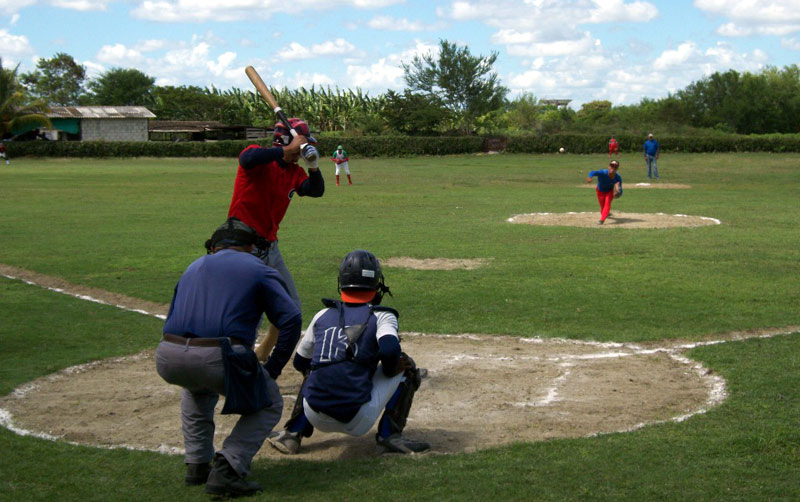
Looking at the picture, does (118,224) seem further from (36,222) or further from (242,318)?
(242,318)

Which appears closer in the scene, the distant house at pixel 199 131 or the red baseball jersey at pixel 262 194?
the red baseball jersey at pixel 262 194

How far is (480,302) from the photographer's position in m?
12.2

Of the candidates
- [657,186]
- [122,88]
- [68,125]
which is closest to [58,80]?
[122,88]

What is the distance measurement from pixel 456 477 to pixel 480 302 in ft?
22.3

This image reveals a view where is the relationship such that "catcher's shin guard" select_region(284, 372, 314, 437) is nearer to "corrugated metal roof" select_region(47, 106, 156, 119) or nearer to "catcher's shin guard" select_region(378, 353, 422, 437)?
"catcher's shin guard" select_region(378, 353, 422, 437)

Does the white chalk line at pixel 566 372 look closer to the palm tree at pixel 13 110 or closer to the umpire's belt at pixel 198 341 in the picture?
the umpire's belt at pixel 198 341

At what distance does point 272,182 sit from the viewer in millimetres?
7828

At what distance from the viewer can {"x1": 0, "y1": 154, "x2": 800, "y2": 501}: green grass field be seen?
5.50 m

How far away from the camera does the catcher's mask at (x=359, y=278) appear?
6.09 metres

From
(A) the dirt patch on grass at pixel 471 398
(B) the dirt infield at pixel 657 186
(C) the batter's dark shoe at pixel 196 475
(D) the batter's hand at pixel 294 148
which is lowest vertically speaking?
(A) the dirt patch on grass at pixel 471 398

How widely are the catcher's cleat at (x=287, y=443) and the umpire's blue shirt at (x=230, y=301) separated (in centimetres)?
110

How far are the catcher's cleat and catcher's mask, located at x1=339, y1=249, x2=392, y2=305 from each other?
3.57 ft

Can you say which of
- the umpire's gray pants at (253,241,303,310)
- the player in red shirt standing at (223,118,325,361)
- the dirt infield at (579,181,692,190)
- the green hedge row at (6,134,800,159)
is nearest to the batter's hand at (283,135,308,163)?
the player in red shirt standing at (223,118,325,361)

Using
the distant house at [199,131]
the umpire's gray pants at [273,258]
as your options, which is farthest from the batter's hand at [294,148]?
the distant house at [199,131]
